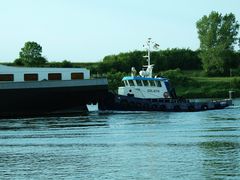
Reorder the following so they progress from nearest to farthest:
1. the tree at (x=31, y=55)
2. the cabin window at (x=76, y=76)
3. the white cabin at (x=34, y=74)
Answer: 1. the white cabin at (x=34, y=74)
2. the cabin window at (x=76, y=76)
3. the tree at (x=31, y=55)

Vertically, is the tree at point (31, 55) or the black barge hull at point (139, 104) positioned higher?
the tree at point (31, 55)

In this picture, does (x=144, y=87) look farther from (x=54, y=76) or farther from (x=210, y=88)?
(x=210, y=88)

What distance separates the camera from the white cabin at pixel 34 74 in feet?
212

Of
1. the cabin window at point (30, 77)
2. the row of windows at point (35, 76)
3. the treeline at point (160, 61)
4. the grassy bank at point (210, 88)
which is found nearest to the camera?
the row of windows at point (35, 76)

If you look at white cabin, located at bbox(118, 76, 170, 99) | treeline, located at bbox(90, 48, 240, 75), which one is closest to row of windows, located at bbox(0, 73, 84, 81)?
white cabin, located at bbox(118, 76, 170, 99)

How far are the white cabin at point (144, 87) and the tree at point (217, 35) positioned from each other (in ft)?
214

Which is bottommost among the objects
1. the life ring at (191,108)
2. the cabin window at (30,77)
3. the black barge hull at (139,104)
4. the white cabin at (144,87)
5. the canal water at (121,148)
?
the canal water at (121,148)

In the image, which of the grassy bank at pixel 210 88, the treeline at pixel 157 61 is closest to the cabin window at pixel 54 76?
the grassy bank at pixel 210 88

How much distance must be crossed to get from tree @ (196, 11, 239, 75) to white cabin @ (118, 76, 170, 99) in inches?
2572

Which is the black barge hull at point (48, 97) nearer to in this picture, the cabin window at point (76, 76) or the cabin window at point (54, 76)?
the cabin window at point (54, 76)

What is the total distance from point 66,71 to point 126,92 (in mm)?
6076

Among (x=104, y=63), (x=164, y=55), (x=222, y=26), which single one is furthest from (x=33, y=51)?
(x=222, y=26)

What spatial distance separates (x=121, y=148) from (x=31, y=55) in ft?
242

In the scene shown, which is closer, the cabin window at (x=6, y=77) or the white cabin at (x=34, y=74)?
the cabin window at (x=6, y=77)
